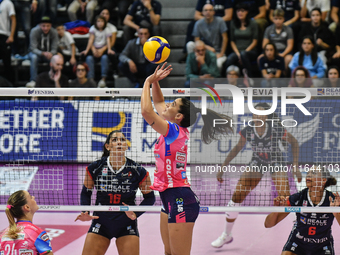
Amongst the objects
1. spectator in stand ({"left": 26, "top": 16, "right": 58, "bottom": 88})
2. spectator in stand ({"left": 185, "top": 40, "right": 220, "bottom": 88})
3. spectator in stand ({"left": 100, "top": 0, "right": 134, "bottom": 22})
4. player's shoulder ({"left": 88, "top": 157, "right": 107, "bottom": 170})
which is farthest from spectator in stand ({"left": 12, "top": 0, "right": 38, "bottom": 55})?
player's shoulder ({"left": 88, "top": 157, "right": 107, "bottom": 170})

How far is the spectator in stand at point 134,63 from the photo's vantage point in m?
12.0

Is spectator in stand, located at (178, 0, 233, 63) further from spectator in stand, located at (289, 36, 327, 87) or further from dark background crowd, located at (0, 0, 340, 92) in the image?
spectator in stand, located at (289, 36, 327, 87)

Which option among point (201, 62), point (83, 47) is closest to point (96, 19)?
point (83, 47)

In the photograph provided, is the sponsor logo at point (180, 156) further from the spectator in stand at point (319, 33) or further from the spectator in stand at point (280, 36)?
the spectator in stand at point (319, 33)

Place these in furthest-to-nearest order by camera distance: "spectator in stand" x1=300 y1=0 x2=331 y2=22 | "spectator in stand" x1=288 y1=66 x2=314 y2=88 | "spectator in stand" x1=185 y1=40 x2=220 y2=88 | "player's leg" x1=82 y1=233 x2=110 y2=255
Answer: "spectator in stand" x1=300 y1=0 x2=331 y2=22 < "spectator in stand" x1=185 y1=40 x2=220 y2=88 < "spectator in stand" x1=288 y1=66 x2=314 y2=88 < "player's leg" x1=82 y1=233 x2=110 y2=255

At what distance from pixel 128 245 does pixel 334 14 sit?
32.6 ft

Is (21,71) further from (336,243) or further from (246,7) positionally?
(336,243)

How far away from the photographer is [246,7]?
1213 centimetres

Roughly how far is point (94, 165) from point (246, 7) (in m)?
8.45

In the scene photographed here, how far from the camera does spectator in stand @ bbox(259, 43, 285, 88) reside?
11.3 m

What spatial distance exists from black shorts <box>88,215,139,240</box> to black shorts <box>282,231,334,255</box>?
6.16ft

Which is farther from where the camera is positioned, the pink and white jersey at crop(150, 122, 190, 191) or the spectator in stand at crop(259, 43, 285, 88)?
the spectator in stand at crop(259, 43, 285, 88)

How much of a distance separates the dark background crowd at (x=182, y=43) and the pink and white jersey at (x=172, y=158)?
6.61 meters

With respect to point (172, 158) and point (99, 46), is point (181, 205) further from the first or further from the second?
point (99, 46)
